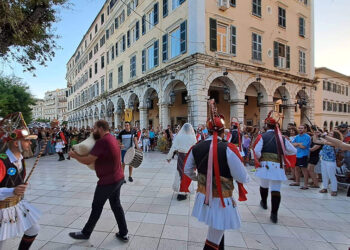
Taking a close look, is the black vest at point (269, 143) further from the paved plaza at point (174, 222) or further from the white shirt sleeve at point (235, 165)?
the white shirt sleeve at point (235, 165)

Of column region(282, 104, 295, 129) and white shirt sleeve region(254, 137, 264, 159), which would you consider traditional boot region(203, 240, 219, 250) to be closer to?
white shirt sleeve region(254, 137, 264, 159)

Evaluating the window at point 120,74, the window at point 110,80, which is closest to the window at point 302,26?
the window at point 120,74

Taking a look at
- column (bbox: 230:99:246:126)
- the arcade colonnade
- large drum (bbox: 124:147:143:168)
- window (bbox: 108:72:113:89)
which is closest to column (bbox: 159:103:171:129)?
the arcade colonnade

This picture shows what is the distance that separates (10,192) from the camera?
2057 millimetres

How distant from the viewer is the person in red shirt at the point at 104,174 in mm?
2828

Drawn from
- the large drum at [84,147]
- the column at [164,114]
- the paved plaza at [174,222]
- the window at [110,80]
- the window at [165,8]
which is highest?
the window at [165,8]

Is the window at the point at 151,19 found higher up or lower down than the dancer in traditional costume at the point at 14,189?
higher up

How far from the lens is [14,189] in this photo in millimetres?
2066

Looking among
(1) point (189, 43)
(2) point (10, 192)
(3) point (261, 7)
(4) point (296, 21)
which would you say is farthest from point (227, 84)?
(2) point (10, 192)

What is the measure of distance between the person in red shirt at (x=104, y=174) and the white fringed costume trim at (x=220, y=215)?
53.8 inches

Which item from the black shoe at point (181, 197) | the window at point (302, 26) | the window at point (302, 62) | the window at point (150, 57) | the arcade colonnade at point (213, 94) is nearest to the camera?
the black shoe at point (181, 197)

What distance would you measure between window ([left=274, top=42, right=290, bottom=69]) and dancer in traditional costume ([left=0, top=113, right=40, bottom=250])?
1948 cm

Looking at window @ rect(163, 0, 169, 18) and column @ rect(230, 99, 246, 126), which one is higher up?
window @ rect(163, 0, 169, 18)

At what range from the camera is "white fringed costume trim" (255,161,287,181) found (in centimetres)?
377
